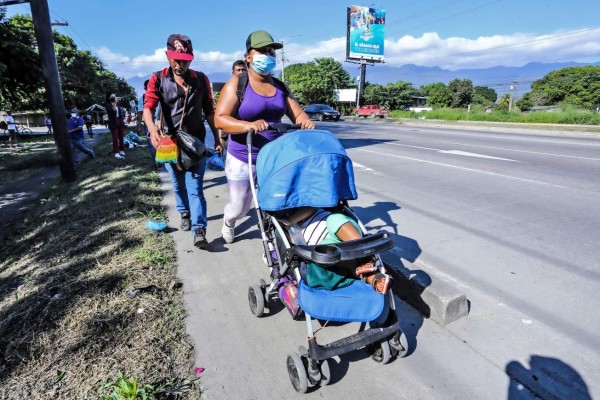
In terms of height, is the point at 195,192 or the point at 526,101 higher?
the point at 526,101

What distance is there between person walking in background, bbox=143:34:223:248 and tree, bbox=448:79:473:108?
6497cm

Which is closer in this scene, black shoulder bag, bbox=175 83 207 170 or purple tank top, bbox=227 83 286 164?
purple tank top, bbox=227 83 286 164

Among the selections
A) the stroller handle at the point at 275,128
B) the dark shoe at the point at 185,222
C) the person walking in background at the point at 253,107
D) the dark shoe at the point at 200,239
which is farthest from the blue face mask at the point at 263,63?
the dark shoe at the point at 185,222

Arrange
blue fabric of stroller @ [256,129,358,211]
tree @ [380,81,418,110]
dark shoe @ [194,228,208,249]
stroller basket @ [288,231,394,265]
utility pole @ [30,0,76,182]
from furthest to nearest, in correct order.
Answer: tree @ [380,81,418,110]
utility pole @ [30,0,76,182]
dark shoe @ [194,228,208,249]
blue fabric of stroller @ [256,129,358,211]
stroller basket @ [288,231,394,265]

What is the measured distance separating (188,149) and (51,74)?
5.88m

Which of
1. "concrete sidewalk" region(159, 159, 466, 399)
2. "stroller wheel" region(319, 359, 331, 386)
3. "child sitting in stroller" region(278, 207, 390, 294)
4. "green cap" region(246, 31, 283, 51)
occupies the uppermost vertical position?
"green cap" region(246, 31, 283, 51)

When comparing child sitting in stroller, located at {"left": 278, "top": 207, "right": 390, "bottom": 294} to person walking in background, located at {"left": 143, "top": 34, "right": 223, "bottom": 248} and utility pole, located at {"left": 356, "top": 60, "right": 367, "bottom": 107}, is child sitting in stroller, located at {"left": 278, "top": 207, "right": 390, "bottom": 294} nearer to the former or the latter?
person walking in background, located at {"left": 143, "top": 34, "right": 223, "bottom": 248}

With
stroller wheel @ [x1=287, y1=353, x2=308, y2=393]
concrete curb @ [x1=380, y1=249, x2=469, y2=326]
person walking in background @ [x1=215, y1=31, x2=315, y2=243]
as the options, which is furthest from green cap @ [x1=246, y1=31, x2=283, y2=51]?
stroller wheel @ [x1=287, y1=353, x2=308, y2=393]

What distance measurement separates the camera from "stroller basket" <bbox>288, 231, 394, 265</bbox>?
1951 millimetres

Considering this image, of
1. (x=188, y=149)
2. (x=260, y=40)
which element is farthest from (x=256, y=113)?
(x=188, y=149)

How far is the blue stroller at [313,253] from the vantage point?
A: 2.05 m

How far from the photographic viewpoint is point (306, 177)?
255 cm

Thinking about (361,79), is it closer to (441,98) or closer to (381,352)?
(441,98)

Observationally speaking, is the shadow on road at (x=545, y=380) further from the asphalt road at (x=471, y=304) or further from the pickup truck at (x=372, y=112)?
the pickup truck at (x=372, y=112)
